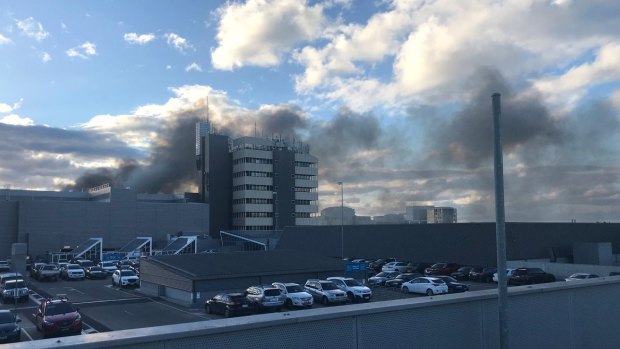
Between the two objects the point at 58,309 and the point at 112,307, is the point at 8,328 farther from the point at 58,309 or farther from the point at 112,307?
the point at 112,307

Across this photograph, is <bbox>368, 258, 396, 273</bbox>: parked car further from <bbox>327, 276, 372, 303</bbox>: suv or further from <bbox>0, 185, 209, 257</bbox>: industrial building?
<bbox>0, 185, 209, 257</bbox>: industrial building

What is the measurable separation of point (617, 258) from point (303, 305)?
4425 cm

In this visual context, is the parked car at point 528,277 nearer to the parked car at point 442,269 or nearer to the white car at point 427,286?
the parked car at point 442,269

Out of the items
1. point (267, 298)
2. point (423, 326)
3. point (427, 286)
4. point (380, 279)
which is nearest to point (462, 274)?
point (380, 279)

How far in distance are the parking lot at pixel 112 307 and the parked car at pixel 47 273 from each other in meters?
2.46

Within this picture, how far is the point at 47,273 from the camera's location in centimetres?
5356

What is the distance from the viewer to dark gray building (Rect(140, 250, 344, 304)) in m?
36.4

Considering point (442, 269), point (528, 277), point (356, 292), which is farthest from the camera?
point (442, 269)

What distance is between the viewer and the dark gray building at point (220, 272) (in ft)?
119

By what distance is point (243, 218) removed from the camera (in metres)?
118

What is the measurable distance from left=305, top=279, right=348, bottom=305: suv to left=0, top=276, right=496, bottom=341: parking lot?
0.68 m

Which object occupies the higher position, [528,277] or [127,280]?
[528,277]

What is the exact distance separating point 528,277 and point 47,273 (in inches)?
1841

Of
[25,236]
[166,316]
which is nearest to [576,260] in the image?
[166,316]
